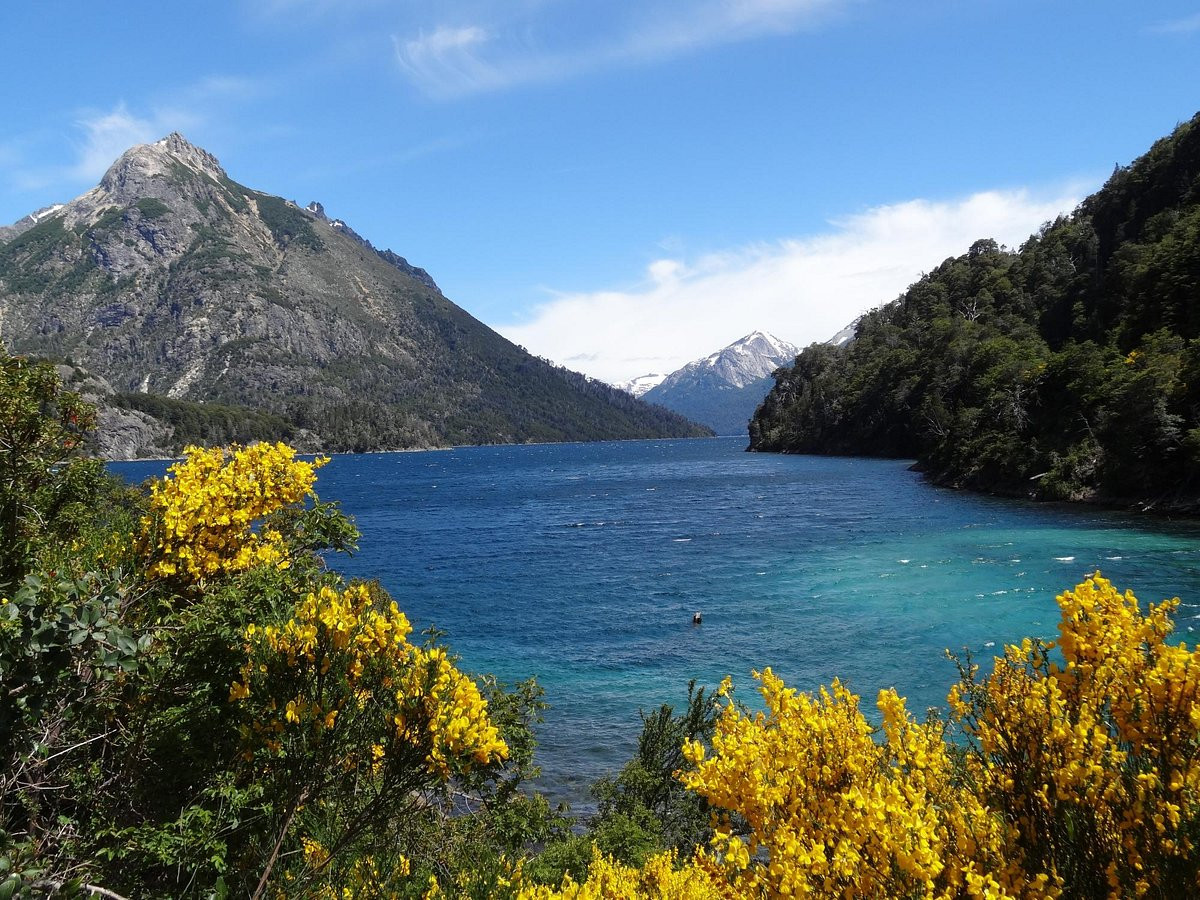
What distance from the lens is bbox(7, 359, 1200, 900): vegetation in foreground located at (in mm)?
4211

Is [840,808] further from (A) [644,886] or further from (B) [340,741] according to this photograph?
(A) [644,886]

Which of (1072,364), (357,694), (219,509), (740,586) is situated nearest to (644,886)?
(357,694)

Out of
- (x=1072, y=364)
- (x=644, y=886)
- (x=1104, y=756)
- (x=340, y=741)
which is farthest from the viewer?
(x=1072, y=364)

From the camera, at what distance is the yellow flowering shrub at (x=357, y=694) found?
227 inches

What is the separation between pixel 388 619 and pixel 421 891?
4.37 m

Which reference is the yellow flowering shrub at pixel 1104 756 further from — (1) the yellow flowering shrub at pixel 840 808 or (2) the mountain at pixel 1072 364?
(2) the mountain at pixel 1072 364

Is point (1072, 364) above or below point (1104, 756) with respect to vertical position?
above

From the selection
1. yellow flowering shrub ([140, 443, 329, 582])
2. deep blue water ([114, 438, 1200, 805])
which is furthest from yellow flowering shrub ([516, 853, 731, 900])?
deep blue water ([114, 438, 1200, 805])

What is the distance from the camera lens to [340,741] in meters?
5.96

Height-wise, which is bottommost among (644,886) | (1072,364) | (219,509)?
(644,886)

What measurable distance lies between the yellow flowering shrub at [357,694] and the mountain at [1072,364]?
56.3 m

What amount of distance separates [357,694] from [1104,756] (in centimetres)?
569

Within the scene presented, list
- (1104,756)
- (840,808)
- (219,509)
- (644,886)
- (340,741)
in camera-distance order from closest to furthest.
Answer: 1. (1104,756)
2. (840,808)
3. (340,741)
4. (219,509)
5. (644,886)

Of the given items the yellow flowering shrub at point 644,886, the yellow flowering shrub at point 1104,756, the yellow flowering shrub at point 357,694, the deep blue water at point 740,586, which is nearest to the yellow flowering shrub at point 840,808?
the yellow flowering shrub at point 1104,756
